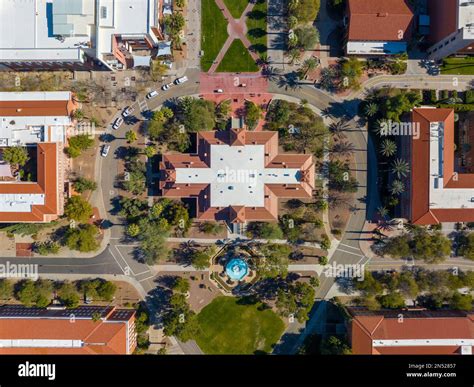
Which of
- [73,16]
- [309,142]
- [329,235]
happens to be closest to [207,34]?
[73,16]

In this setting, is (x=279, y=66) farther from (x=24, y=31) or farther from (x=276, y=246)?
(x=24, y=31)

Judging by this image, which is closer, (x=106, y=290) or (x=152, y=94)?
(x=106, y=290)

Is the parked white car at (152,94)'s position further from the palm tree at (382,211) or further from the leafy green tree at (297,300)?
the palm tree at (382,211)

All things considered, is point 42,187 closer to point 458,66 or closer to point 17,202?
point 17,202

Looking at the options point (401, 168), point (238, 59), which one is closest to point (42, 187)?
point (238, 59)

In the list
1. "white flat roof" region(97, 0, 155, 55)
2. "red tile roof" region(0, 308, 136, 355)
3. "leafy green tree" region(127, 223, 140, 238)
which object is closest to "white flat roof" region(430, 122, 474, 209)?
"leafy green tree" region(127, 223, 140, 238)

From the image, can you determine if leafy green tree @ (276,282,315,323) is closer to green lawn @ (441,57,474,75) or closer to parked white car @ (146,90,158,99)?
parked white car @ (146,90,158,99)
